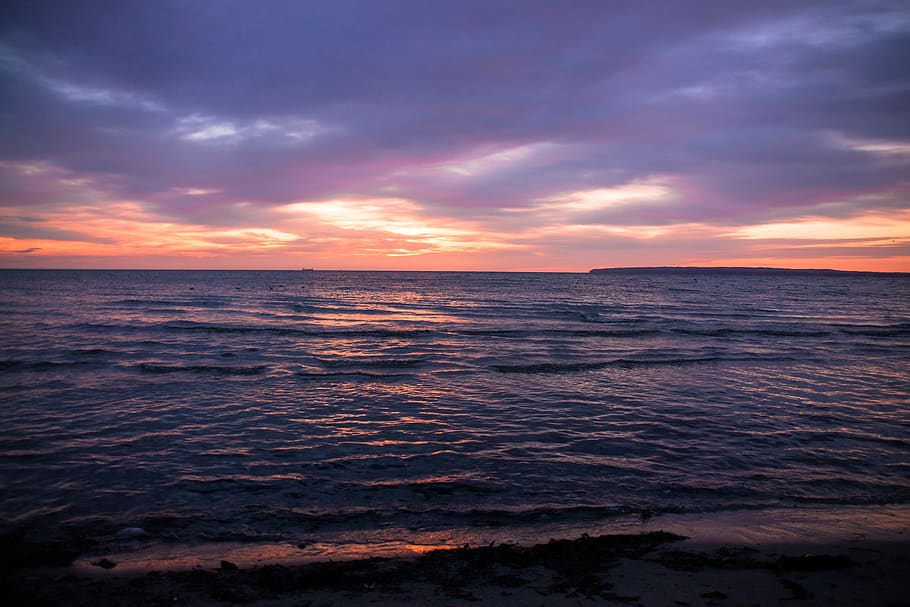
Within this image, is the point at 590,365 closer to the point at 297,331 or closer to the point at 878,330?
the point at 297,331

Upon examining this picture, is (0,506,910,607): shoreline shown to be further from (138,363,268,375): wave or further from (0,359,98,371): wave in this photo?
(0,359,98,371): wave

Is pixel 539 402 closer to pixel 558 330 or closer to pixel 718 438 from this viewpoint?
pixel 718 438

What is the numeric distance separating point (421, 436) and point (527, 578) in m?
A: 6.34

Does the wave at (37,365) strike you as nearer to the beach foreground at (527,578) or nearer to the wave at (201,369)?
the wave at (201,369)

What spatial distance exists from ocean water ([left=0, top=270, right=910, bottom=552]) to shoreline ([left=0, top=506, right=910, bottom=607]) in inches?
38.3

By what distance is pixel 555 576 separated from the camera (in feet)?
18.2

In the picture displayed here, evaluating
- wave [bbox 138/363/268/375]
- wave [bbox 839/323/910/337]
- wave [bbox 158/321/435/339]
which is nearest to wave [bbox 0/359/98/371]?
wave [bbox 138/363/268/375]

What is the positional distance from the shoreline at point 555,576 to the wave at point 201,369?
44.4ft

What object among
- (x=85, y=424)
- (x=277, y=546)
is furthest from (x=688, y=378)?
(x=85, y=424)

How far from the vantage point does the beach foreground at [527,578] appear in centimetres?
513

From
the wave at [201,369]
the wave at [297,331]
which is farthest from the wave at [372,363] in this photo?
the wave at [297,331]

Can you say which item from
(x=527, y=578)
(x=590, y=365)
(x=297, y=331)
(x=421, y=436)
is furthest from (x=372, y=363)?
(x=527, y=578)

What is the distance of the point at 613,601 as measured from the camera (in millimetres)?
5023

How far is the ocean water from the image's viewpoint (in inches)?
304
